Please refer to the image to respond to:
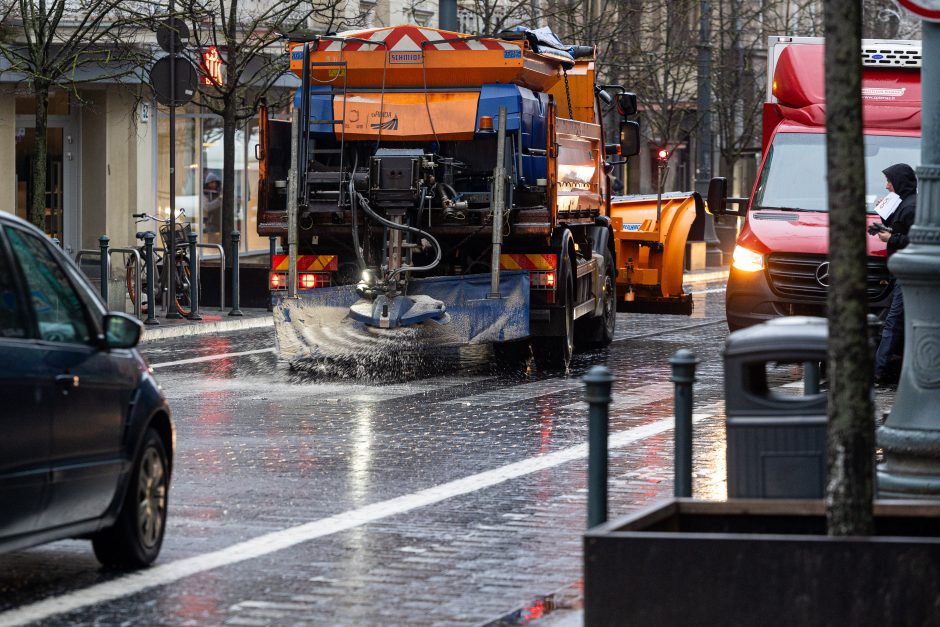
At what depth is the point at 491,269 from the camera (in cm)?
1645

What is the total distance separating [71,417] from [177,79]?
15.9 m

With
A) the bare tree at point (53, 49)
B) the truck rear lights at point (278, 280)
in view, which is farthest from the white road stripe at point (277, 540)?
the bare tree at point (53, 49)

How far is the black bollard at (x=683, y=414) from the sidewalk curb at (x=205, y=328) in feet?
42.7

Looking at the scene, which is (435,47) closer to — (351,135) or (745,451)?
(351,135)

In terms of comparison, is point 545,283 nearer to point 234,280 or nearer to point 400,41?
point 400,41

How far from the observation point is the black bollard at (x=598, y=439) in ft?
21.7

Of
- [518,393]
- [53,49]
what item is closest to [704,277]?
[53,49]

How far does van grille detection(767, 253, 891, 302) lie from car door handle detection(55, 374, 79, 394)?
10.2 meters

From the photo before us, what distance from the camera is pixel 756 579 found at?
5.88m

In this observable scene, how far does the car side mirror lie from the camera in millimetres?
7480

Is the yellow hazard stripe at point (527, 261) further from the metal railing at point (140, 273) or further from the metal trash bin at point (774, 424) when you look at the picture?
the metal trash bin at point (774, 424)

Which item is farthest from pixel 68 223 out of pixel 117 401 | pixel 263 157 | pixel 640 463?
pixel 117 401

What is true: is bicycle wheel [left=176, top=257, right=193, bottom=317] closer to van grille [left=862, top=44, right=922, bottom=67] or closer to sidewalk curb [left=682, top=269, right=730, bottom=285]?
van grille [left=862, top=44, right=922, bottom=67]

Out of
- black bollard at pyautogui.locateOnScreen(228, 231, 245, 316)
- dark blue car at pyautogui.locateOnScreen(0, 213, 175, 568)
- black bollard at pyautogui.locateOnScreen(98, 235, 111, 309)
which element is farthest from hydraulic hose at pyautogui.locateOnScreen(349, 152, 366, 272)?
dark blue car at pyautogui.locateOnScreen(0, 213, 175, 568)
